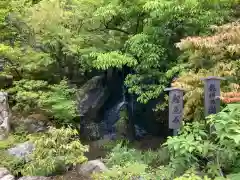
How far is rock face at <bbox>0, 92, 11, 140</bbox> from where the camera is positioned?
10115 millimetres

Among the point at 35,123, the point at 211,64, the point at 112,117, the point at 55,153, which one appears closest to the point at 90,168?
the point at 55,153

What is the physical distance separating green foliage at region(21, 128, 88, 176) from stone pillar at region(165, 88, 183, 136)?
2145 mm

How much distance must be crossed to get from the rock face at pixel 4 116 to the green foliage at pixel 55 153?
8.94 feet

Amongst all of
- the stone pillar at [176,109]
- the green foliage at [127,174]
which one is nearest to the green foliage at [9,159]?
the green foliage at [127,174]

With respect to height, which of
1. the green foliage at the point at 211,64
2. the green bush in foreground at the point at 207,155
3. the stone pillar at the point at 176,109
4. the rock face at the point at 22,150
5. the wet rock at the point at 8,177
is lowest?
the wet rock at the point at 8,177

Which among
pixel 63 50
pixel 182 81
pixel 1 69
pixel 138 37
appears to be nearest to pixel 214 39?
pixel 182 81

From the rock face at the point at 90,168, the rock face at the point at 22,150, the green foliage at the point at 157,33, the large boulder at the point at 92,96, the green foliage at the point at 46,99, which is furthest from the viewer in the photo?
the large boulder at the point at 92,96

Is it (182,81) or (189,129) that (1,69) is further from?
(189,129)

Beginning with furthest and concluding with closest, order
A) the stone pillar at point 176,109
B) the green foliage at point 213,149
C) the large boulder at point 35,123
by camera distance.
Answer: the large boulder at point 35,123 < the stone pillar at point 176,109 < the green foliage at point 213,149

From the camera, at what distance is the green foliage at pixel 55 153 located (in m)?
7.51

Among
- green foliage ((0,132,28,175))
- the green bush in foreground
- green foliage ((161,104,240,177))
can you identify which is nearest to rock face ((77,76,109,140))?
green foliage ((0,132,28,175))

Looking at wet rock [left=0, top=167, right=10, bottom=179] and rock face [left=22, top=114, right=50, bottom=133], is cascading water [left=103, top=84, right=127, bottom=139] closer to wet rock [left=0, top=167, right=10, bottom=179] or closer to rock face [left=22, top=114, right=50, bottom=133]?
rock face [left=22, top=114, right=50, bottom=133]

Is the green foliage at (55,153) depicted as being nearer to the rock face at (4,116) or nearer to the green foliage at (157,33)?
the green foliage at (157,33)

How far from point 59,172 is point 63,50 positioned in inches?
188
